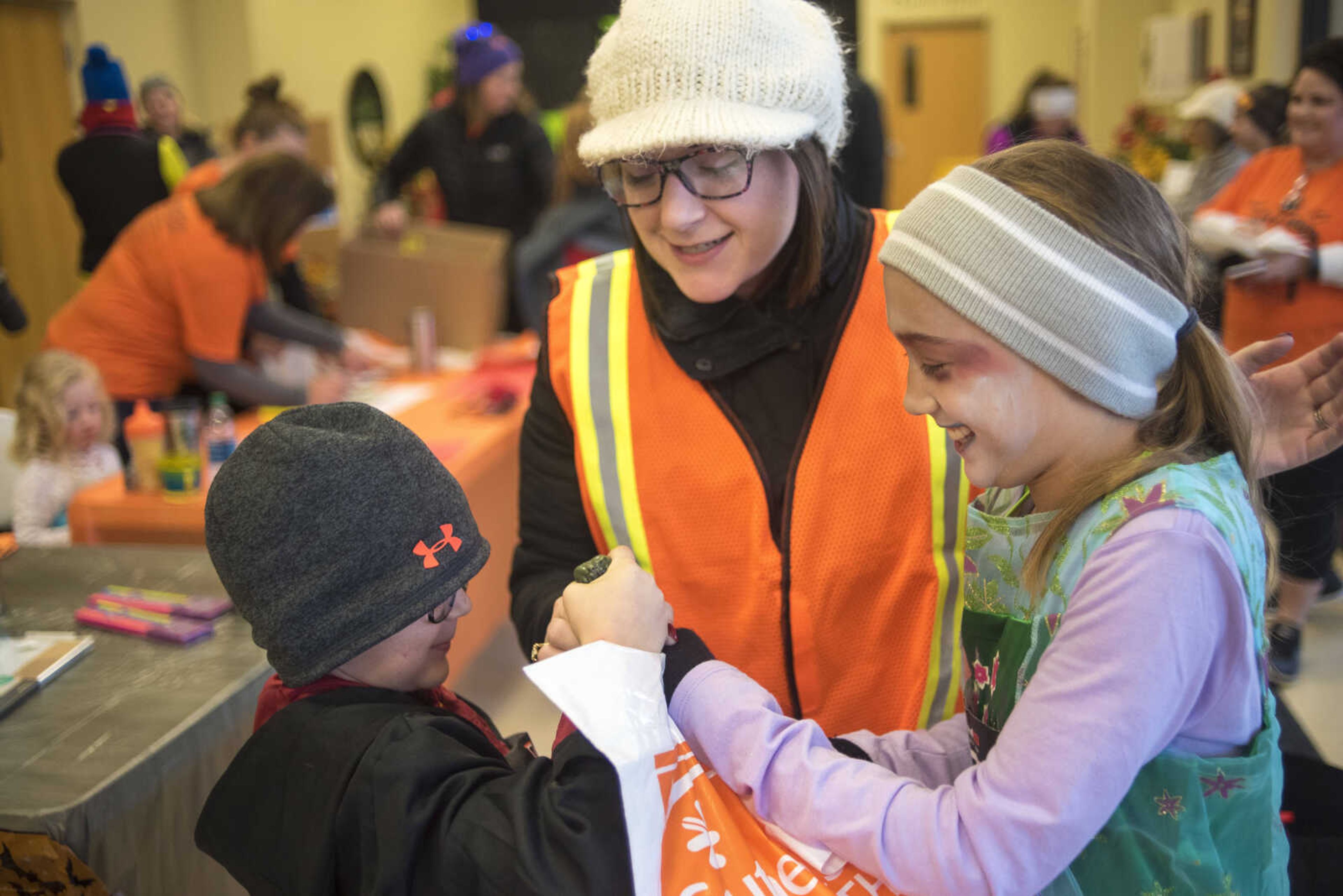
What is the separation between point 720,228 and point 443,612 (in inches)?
20.6

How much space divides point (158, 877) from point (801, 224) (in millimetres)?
1189

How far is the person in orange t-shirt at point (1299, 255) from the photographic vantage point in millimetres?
2918

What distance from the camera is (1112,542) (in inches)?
34.2

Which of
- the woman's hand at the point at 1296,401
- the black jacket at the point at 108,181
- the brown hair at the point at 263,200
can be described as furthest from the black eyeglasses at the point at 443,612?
the black jacket at the point at 108,181

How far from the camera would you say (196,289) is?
130 inches

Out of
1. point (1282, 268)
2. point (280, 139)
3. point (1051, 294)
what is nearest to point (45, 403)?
point (280, 139)

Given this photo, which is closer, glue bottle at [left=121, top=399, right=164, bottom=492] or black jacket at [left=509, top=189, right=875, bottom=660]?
black jacket at [left=509, top=189, right=875, bottom=660]

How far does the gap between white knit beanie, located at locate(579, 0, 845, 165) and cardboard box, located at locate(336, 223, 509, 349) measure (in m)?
2.82

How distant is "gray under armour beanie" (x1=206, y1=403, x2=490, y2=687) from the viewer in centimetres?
100

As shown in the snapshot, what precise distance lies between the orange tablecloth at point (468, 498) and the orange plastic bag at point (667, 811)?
4.73 ft

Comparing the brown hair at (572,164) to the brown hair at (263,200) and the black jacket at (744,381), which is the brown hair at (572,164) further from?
the black jacket at (744,381)

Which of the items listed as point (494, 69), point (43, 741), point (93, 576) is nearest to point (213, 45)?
point (494, 69)

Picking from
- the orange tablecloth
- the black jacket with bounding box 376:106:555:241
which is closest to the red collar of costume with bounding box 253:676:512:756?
the orange tablecloth

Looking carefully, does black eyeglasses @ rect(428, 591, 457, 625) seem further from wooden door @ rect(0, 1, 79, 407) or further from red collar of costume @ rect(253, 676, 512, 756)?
wooden door @ rect(0, 1, 79, 407)
